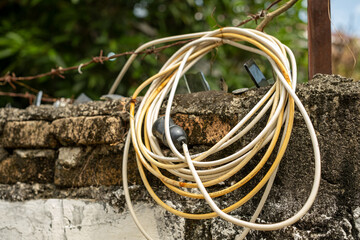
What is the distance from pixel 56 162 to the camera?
1.18 m

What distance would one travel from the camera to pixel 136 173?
1060 millimetres

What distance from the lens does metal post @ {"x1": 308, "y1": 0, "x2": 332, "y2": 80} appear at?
0.94 meters

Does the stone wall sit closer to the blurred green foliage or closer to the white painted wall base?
the white painted wall base

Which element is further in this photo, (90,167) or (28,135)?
(28,135)

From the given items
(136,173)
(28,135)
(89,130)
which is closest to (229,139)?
(136,173)

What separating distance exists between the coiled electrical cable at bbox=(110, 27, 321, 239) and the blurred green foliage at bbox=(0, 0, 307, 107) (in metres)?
1.90

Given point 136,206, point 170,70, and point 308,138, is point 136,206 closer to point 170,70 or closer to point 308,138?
point 170,70

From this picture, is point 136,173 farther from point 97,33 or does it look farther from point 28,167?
point 97,33

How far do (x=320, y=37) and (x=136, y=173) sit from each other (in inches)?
27.5

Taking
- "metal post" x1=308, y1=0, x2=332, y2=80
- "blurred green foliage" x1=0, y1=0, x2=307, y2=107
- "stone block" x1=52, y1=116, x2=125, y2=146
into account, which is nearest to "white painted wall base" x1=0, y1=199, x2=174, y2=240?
"stone block" x1=52, y1=116, x2=125, y2=146

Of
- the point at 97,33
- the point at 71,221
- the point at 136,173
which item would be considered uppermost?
the point at 97,33

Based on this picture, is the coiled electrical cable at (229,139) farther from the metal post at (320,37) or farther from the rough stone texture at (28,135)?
the rough stone texture at (28,135)

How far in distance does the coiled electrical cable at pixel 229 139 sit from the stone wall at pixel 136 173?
73 mm

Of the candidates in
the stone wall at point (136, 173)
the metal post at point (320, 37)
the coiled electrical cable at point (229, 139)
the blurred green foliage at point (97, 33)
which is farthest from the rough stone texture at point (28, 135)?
the blurred green foliage at point (97, 33)
